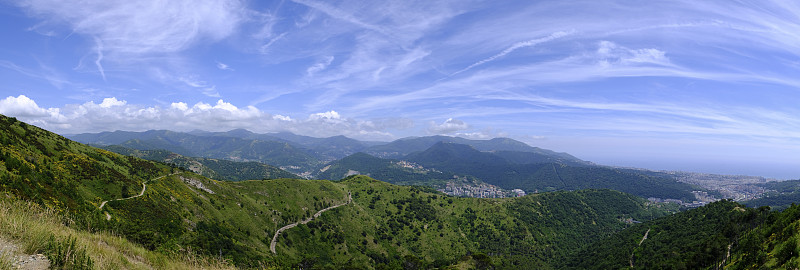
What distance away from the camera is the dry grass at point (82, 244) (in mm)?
7875

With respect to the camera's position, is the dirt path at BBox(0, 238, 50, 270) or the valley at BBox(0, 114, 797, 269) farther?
the valley at BBox(0, 114, 797, 269)

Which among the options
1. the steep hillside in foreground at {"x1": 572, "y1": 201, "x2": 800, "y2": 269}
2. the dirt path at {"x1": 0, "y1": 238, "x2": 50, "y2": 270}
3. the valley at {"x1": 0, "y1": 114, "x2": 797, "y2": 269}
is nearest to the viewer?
the dirt path at {"x1": 0, "y1": 238, "x2": 50, "y2": 270}

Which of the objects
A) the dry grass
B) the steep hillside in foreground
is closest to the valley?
the dry grass

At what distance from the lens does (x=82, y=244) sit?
821cm

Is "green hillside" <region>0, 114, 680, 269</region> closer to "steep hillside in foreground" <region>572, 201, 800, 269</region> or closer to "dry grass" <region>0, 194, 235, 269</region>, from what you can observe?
"dry grass" <region>0, 194, 235, 269</region>

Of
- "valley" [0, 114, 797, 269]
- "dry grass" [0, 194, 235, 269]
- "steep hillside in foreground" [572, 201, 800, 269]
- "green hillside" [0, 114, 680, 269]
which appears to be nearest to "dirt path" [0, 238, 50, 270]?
"dry grass" [0, 194, 235, 269]

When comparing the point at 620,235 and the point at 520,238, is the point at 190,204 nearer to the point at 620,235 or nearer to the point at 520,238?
the point at 520,238

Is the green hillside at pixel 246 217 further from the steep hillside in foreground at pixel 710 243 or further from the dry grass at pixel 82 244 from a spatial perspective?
the steep hillside in foreground at pixel 710 243

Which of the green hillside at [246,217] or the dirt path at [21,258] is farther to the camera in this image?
the green hillside at [246,217]

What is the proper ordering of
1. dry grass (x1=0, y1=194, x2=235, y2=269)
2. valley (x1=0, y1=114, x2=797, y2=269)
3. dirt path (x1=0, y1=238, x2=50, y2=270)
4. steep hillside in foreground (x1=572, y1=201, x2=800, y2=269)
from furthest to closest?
steep hillside in foreground (x1=572, y1=201, x2=800, y2=269), valley (x1=0, y1=114, x2=797, y2=269), dry grass (x1=0, y1=194, x2=235, y2=269), dirt path (x1=0, y1=238, x2=50, y2=270)

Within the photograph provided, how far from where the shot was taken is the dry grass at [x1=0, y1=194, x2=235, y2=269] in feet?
25.8


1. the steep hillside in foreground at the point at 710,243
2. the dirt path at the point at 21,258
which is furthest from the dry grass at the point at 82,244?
the steep hillside in foreground at the point at 710,243

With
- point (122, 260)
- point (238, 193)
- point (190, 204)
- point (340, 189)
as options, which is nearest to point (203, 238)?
point (190, 204)

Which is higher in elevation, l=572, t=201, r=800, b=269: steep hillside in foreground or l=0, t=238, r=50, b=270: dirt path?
l=0, t=238, r=50, b=270: dirt path
